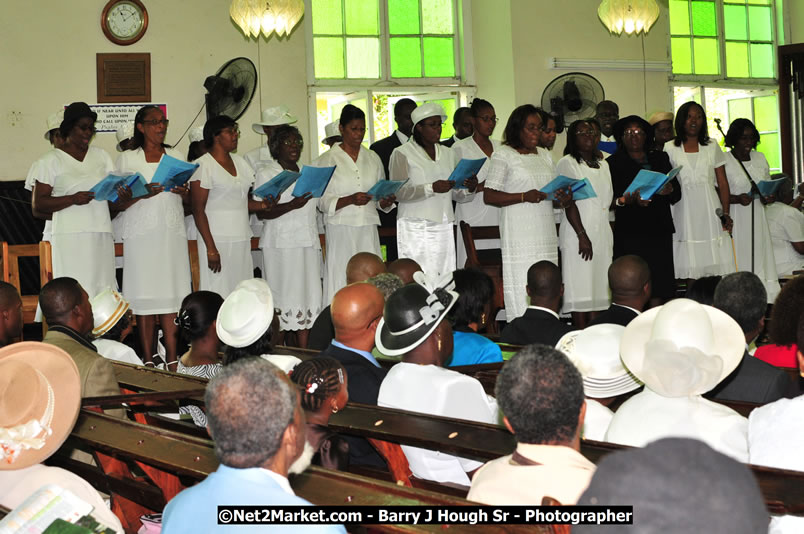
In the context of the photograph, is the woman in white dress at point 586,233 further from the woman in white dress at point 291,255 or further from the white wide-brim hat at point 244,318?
the white wide-brim hat at point 244,318

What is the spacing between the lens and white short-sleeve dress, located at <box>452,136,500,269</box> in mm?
7312

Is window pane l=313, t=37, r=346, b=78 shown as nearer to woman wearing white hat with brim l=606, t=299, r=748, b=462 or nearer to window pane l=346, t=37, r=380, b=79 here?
window pane l=346, t=37, r=380, b=79

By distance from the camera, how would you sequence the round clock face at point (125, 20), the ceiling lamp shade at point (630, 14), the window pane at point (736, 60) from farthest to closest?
the window pane at point (736, 60) < the ceiling lamp shade at point (630, 14) < the round clock face at point (125, 20)

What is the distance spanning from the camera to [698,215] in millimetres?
7238

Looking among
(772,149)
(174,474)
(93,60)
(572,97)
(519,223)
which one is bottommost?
(174,474)

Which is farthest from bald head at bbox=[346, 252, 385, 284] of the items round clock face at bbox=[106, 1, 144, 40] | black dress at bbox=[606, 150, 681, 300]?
round clock face at bbox=[106, 1, 144, 40]

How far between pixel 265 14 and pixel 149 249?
3476 mm

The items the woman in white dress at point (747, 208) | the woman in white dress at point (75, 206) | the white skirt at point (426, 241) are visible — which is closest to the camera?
the woman in white dress at point (75, 206)

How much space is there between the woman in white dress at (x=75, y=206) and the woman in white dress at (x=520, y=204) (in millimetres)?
2677

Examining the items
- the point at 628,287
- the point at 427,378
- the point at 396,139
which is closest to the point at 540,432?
the point at 427,378

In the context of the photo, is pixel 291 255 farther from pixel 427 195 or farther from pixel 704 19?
pixel 704 19

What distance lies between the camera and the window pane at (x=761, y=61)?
12.3 meters

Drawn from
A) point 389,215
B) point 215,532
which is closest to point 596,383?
point 215,532

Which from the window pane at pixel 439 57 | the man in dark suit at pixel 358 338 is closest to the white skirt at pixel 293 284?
the man in dark suit at pixel 358 338
